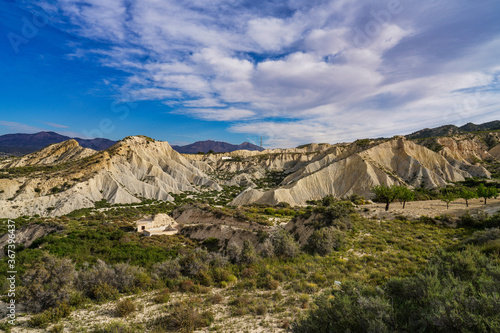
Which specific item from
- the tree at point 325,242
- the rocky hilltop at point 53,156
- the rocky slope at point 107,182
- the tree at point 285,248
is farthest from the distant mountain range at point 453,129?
the rocky hilltop at point 53,156

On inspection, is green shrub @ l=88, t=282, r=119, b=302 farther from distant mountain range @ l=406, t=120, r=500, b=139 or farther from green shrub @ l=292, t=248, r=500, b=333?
distant mountain range @ l=406, t=120, r=500, b=139

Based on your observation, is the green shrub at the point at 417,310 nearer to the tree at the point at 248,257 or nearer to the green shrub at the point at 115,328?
the green shrub at the point at 115,328

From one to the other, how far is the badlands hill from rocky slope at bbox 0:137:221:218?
0.42 feet

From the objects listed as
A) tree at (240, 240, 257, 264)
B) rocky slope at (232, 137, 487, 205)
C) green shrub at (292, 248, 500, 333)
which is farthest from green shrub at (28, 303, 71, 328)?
rocky slope at (232, 137, 487, 205)

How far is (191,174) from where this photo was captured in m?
80.6

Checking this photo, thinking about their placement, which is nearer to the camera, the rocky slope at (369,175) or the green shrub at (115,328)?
the green shrub at (115,328)

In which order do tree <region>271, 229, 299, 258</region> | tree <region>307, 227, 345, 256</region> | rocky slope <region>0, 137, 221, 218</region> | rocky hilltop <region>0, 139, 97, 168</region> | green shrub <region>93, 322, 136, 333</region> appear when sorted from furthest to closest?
rocky hilltop <region>0, 139, 97, 168</region> < rocky slope <region>0, 137, 221, 218</region> < tree <region>307, 227, 345, 256</region> < tree <region>271, 229, 299, 258</region> < green shrub <region>93, 322, 136, 333</region>

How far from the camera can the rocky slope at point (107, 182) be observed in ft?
142

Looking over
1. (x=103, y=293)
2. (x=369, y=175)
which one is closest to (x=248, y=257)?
(x=103, y=293)

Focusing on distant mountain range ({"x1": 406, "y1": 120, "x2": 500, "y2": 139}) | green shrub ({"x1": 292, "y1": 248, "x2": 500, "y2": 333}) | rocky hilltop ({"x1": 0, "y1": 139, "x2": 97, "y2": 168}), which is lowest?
green shrub ({"x1": 292, "y1": 248, "x2": 500, "y2": 333})

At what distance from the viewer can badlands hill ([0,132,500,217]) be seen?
46.8 meters

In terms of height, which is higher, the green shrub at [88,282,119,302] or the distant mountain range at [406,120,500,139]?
the distant mountain range at [406,120,500,139]

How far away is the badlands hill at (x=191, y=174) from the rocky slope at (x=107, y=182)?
0.13 metres

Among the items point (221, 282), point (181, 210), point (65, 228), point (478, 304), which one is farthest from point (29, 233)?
point (478, 304)
